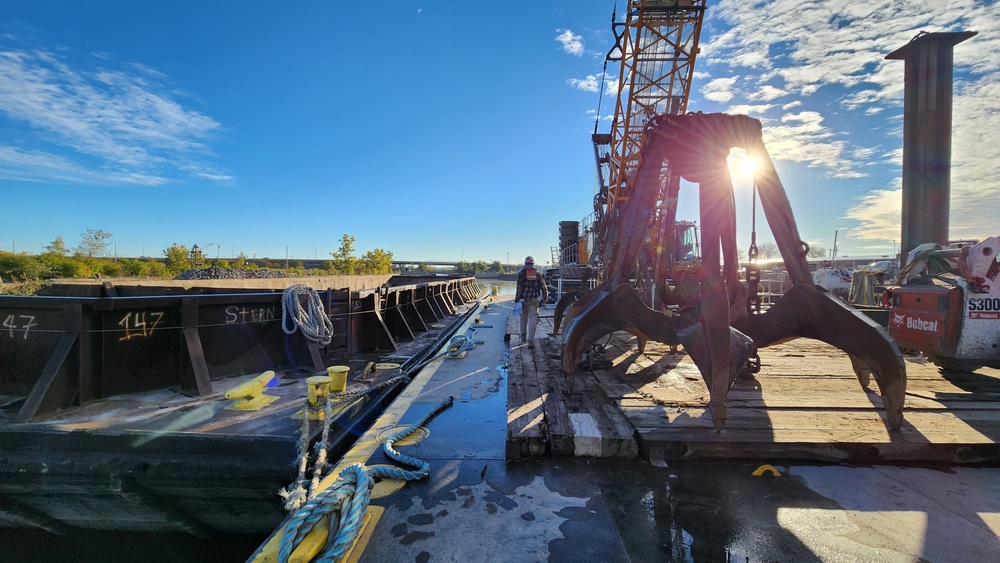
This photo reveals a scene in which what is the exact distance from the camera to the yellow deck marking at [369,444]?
202cm

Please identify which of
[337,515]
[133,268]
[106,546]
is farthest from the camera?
[133,268]

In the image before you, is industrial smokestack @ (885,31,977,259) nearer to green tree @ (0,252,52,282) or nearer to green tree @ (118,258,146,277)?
green tree @ (0,252,52,282)

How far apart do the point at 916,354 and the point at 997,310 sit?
6.32 feet

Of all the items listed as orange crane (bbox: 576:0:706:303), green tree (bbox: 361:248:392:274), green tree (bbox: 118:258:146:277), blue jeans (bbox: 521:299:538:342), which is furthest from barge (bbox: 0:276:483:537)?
green tree (bbox: 361:248:392:274)

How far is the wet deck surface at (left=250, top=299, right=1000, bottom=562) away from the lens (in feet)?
6.77

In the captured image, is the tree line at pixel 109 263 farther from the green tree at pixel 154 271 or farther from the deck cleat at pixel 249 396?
the deck cleat at pixel 249 396

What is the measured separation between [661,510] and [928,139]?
2401 centimetres

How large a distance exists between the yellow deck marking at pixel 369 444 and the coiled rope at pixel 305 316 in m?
1.58

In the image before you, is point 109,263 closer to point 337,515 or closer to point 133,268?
point 133,268

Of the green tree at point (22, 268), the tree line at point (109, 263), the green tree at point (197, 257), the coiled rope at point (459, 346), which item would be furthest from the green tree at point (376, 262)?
the coiled rope at point (459, 346)

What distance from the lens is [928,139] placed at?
1727 centimetres

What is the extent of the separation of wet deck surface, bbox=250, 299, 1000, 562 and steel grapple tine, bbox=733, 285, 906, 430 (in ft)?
→ 1.94

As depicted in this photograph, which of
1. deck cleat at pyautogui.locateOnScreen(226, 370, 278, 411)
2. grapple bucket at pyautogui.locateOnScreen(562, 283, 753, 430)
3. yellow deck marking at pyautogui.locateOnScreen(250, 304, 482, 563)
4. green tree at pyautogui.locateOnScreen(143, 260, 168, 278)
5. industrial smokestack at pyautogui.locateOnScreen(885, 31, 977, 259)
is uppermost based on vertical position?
industrial smokestack at pyautogui.locateOnScreen(885, 31, 977, 259)

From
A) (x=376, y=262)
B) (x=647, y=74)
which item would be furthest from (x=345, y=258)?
(x=647, y=74)
